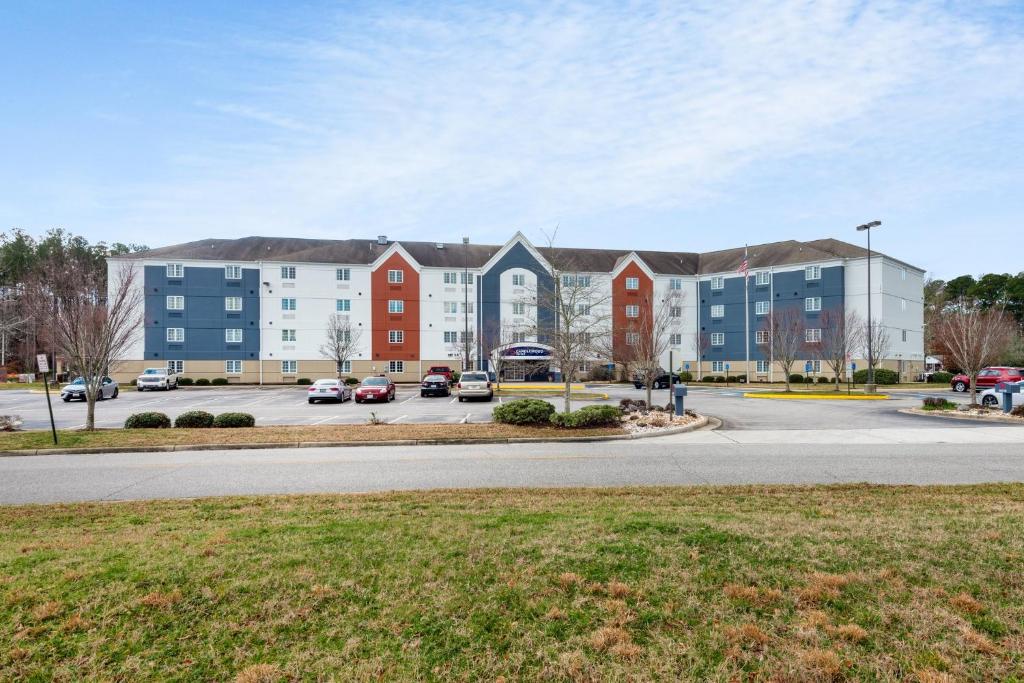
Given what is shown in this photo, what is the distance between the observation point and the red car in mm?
35750

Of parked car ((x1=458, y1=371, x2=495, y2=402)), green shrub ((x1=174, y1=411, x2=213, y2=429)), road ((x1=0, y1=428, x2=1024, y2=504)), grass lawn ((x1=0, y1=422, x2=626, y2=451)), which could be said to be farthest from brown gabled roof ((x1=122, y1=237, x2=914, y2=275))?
road ((x1=0, y1=428, x2=1024, y2=504))

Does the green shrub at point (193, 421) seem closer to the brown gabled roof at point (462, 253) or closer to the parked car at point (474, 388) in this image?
the parked car at point (474, 388)

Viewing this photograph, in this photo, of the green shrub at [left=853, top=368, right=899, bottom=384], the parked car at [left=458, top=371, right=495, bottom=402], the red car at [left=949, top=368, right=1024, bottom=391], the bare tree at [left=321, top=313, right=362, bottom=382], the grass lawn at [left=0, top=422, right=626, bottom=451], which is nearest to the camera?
the grass lawn at [left=0, top=422, right=626, bottom=451]

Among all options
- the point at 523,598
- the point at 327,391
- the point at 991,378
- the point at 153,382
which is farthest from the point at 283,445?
the point at 991,378

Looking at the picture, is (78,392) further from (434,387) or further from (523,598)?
(523,598)

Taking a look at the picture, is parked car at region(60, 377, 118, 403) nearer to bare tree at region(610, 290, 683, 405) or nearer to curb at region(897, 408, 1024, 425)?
bare tree at region(610, 290, 683, 405)

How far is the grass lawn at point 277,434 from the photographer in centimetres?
1530

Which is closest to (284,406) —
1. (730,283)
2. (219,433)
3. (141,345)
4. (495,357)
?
(219,433)

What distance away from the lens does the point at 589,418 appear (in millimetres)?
17141

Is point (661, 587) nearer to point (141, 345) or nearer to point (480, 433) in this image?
point (480, 433)

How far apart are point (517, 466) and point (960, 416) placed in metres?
19.5

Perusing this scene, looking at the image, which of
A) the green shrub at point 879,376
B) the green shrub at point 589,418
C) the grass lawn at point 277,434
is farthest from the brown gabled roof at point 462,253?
the grass lawn at point 277,434

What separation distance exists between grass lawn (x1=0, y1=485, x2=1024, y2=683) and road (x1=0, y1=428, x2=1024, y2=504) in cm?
311

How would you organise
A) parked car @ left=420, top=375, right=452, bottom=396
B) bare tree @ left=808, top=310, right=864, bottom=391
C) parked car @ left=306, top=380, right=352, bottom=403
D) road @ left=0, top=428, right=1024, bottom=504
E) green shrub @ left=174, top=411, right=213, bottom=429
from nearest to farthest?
1. road @ left=0, top=428, right=1024, bottom=504
2. green shrub @ left=174, top=411, right=213, bottom=429
3. parked car @ left=306, top=380, right=352, bottom=403
4. parked car @ left=420, top=375, right=452, bottom=396
5. bare tree @ left=808, top=310, right=864, bottom=391
